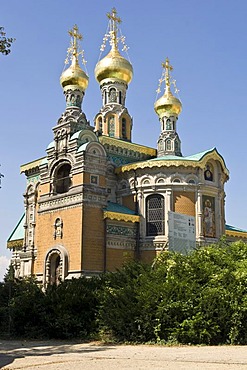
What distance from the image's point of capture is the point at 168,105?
3431cm

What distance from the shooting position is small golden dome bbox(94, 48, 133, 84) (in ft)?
111

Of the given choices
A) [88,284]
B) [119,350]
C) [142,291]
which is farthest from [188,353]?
[88,284]

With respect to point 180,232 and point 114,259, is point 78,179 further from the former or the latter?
point 180,232

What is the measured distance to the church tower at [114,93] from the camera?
33719mm

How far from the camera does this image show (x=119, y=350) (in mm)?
11211

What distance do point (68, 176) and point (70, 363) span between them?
19.0 metres

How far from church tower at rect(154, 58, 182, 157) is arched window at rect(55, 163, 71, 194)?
24.8 ft

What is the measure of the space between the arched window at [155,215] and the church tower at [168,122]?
5660mm

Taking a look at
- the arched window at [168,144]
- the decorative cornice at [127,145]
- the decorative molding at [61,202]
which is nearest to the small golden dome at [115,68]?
the arched window at [168,144]

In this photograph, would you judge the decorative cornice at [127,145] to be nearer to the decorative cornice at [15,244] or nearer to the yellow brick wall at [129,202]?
the yellow brick wall at [129,202]

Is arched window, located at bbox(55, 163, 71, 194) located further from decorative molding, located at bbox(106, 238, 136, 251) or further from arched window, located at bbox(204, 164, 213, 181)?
arched window, located at bbox(204, 164, 213, 181)

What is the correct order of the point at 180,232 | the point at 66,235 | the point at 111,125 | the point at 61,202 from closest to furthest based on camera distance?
the point at 180,232, the point at 66,235, the point at 61,202, the point at 111,125

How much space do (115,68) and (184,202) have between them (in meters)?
11.3

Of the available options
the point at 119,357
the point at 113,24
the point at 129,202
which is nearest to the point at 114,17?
the point at 113,24
